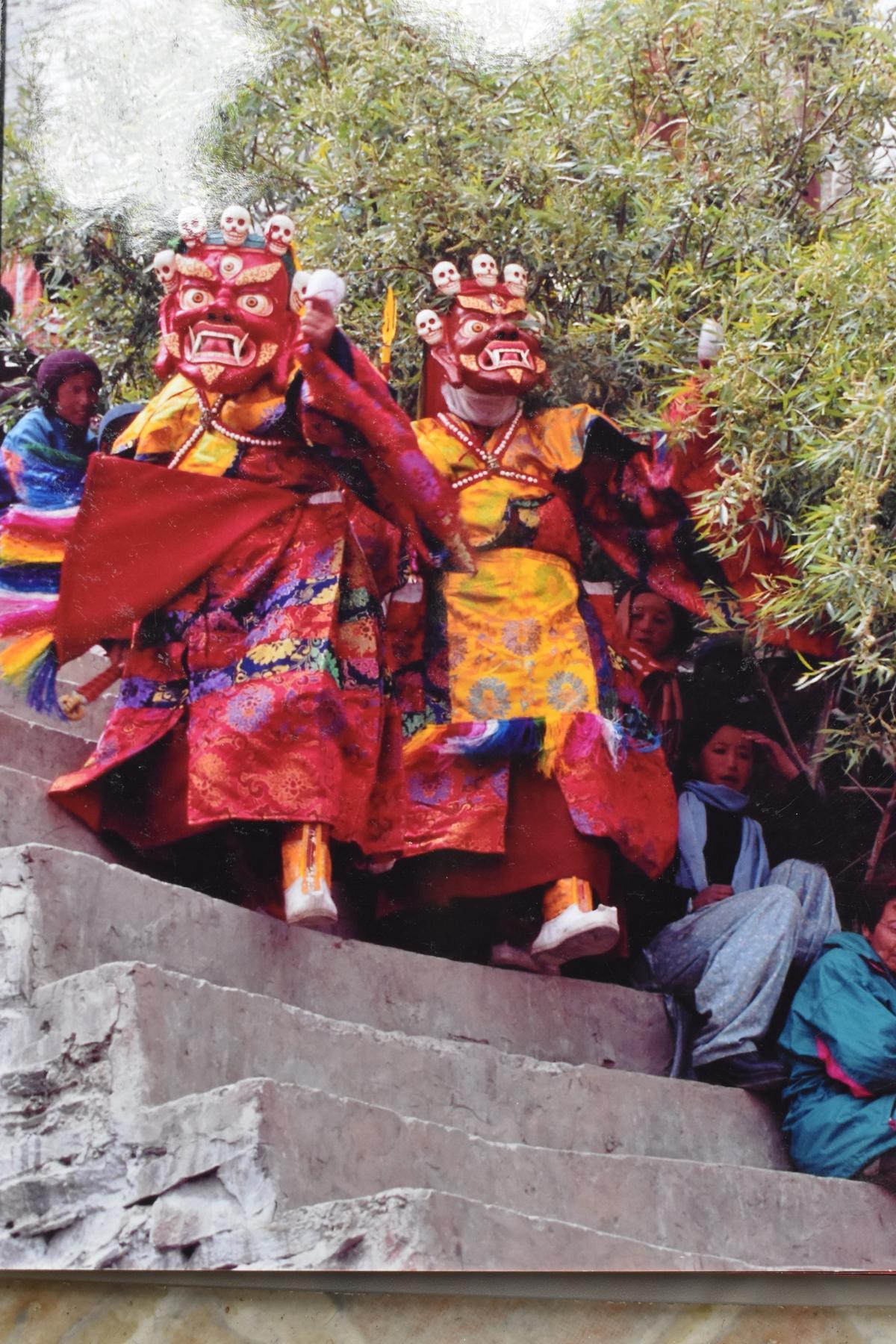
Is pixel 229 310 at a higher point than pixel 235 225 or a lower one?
lower

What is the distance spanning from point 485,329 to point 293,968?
118cm

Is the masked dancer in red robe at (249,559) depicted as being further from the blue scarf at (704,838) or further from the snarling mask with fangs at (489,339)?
the blue scarf at (704,838)

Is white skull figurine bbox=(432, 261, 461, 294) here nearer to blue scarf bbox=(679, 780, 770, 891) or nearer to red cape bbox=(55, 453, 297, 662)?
red cape bbox=(55, 453, 297, 662)

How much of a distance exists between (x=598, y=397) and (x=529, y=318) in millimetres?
195

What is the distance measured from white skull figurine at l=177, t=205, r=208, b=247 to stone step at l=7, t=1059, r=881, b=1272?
143cm

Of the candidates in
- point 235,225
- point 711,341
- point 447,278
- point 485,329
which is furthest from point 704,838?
point 235,225

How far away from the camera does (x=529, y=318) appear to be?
3.72 meters

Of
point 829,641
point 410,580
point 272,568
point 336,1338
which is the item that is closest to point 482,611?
point 410,580

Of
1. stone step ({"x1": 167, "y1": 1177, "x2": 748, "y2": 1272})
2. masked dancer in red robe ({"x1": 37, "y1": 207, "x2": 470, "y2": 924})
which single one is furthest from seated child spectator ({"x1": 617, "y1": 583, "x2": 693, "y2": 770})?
stone step ({"x1": 167, "y1": 1177, "x2": 748, "y2": 1272})

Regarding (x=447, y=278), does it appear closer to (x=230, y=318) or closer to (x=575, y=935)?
(x=230, y=318)

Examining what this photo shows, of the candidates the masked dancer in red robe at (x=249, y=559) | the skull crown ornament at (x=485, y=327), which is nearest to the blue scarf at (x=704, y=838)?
the masked dancer in red robe at (x=249, y=559)

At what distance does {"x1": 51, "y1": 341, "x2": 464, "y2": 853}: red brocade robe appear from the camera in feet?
11.0

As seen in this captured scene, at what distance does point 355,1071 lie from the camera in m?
3.02

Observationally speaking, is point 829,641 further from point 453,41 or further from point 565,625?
point 453,41
